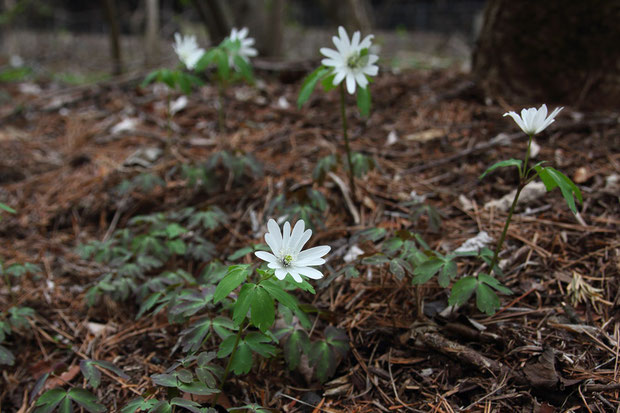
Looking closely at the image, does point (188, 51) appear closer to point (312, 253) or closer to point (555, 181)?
point (312, 253)

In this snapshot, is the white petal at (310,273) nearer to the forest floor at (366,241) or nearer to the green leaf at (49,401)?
the forest floor at (366,241)

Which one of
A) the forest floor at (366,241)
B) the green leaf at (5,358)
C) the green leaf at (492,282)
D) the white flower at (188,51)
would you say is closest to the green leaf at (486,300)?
the green leaf at (492,282)

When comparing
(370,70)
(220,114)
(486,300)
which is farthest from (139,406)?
(220,114)

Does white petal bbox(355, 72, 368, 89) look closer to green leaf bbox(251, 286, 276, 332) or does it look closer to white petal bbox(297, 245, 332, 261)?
white petal bbox(297, 245, 332, 261)


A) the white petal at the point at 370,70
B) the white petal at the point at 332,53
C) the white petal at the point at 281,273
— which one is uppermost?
the white petal at the point at 332,53

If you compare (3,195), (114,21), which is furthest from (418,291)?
(114,21)

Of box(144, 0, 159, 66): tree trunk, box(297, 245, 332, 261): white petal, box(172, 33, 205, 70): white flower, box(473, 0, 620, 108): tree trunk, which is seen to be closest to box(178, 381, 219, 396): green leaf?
box(297, 245, 332, 261): white petal
